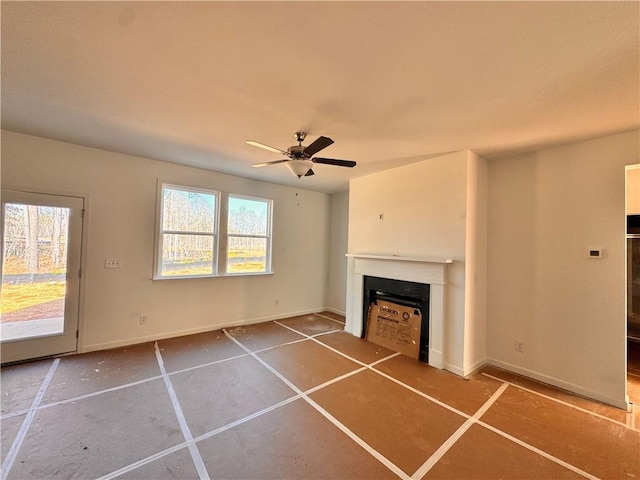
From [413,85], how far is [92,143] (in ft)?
12.6

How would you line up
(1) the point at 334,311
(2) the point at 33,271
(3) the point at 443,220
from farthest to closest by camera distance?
(1) the point at 334,311 < (3) the point at 443,220 < (2) the point at 33,271

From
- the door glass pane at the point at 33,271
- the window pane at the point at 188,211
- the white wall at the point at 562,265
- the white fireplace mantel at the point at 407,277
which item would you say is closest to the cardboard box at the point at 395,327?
the white fireplace mantel at the point at 407,277

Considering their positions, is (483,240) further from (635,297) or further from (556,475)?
→ (635,297)

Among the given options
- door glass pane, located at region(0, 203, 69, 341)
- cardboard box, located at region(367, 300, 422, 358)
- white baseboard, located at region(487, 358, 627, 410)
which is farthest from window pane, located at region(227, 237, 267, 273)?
white baseboard, located at region(487, 358, 627, 410)

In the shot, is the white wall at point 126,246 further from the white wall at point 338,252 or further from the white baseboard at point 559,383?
the white baseboard at point 559,383

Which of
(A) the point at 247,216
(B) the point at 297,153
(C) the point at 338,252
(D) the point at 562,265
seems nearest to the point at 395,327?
(D) the point at 562,265

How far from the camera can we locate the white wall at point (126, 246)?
3.26m

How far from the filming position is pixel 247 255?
16.2ft

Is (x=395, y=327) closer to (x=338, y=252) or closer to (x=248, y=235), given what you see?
(x=338, y=252)

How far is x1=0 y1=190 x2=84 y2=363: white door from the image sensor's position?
304 centimetres

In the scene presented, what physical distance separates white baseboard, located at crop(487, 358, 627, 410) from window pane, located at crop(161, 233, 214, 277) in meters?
4.46

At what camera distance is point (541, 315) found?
305 centimetres

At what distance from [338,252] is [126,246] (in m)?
3.82

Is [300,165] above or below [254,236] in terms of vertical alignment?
above
